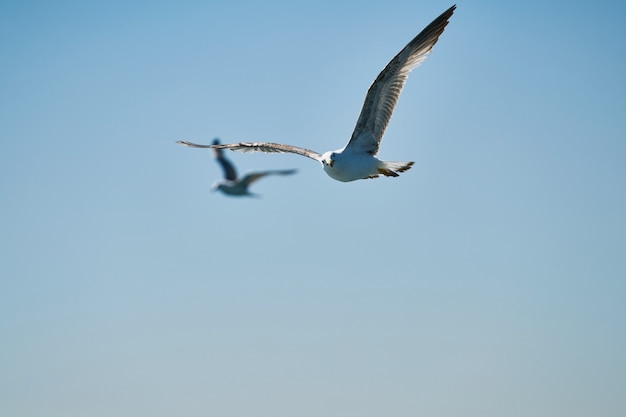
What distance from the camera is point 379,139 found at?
14.6 m

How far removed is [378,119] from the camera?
14.5 m

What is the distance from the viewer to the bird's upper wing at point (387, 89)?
45.9ft

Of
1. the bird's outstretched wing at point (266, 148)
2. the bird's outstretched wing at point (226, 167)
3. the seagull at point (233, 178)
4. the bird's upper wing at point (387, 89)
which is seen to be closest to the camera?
the bird's upper wing at point (387, 89)

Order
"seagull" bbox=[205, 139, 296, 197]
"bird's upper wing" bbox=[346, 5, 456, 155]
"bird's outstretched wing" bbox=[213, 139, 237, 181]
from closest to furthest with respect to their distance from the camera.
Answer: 1. "bird's upper wing" bbox=[346, 5, 456, 155]
2. "seagull" bbox=[205, 139, 296, 197]
3. "bird's outstretched wing" bbox=[213, 139, 237, 181]

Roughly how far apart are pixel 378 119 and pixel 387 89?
55 centimetres

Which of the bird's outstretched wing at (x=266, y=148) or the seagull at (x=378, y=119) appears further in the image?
the bird's outstretched wing at (x=266, y=148)

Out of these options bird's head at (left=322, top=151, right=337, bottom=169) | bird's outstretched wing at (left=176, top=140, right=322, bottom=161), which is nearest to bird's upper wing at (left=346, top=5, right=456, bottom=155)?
bird's head at (left=322, top=151, right=337, bottom=169)

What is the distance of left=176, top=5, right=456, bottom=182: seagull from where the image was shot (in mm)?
14008

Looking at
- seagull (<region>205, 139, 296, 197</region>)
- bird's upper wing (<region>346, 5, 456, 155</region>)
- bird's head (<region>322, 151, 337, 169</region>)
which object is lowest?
bird's head (<region>322, 151, 337, 169</region>)

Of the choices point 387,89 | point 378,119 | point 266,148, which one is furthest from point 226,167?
point 387,89

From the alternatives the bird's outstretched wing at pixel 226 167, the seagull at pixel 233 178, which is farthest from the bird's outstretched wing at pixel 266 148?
the bird's outstretched wing at pixel 226 167

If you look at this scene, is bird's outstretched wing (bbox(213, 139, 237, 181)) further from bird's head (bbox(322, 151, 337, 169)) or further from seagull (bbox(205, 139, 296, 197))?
bird's head (bbox(322, 151, 337, 169))

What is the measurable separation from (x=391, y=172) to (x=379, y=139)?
2.01 ft

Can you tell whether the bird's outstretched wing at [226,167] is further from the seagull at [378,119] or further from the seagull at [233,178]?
the seagull at [378,119]
